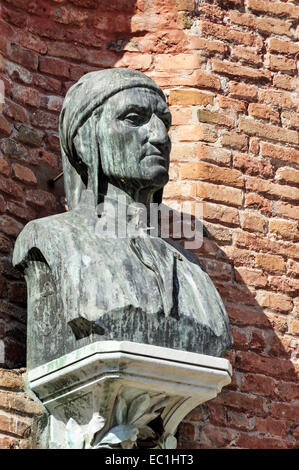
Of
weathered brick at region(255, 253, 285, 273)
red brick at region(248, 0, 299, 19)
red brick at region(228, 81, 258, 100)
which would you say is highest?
red brick at region(248, 0, 299, 19)

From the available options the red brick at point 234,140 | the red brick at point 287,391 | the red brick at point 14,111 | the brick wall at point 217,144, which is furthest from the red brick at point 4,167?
the red brick at point 287,391

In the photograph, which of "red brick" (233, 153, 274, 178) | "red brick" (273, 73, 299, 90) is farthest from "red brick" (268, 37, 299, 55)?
"red brick" (233, 153, 274, 178)

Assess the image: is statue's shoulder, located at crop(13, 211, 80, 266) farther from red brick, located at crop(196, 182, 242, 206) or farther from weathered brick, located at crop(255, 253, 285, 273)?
weathered brick, located at crop(255, 253, 285, 273)

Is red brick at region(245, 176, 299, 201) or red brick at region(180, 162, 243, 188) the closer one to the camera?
red brick at region(180, 162, 243, 188)

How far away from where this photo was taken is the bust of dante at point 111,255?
6227mm

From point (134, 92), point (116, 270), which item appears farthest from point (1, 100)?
point (116, 270)

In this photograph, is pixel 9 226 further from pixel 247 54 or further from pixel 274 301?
pixel 247 54

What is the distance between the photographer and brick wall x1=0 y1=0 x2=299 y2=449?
7203 mm

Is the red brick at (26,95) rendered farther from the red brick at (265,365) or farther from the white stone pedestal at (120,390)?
the white stone pedestal at (120,390)

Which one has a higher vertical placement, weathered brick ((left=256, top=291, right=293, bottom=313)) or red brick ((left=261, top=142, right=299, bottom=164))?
red brick ((left=261, top=142, right=299, bottom=164))

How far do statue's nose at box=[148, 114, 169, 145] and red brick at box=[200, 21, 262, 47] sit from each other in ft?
4.21

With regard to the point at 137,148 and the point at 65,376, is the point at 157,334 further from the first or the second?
the point at 137,148

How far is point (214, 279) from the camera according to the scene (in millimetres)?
7359

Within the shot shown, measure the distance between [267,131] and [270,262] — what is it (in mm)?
667
